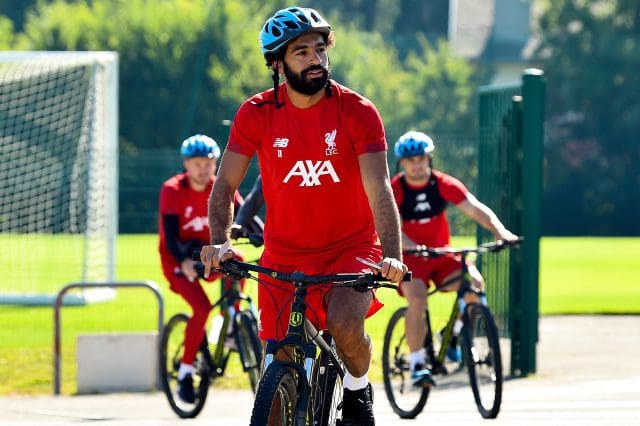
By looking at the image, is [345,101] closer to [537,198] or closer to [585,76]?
[537,198]

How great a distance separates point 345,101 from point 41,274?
1948 centimetres

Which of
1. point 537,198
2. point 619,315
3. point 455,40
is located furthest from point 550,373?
point 455,40

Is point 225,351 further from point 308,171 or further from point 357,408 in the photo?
point 308,171

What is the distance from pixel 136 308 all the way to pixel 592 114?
3800 cm

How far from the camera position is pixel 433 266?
37.3 ft

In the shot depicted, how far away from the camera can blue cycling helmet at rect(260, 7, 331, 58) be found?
701cm

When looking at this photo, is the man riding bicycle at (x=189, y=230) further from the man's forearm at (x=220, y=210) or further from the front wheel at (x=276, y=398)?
the front wheel at (x=276, y=398)

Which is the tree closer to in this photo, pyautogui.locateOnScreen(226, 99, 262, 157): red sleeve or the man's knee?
the man's knee

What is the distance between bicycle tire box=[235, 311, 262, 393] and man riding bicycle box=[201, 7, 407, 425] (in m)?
3.74

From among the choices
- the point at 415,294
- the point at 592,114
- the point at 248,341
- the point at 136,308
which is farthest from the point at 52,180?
the point at 592,114

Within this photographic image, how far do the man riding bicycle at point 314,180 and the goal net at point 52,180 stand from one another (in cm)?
Result: 1284

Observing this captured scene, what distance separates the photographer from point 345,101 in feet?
23.5

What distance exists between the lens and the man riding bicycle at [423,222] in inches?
434

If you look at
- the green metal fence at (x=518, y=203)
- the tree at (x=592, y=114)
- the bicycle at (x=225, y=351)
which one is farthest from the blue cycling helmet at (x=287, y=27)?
the tree at (x=592, y=114)
